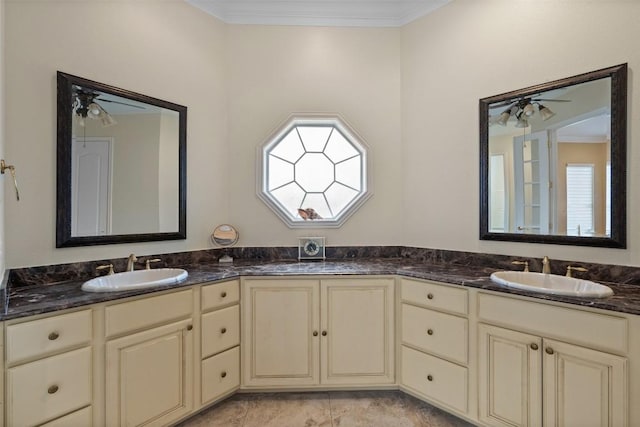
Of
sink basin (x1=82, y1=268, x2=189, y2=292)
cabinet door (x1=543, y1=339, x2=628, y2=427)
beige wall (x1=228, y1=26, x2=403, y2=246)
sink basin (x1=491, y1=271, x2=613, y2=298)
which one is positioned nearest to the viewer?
cabinet door (x1=543, y1=339, x2=628, y2=427)

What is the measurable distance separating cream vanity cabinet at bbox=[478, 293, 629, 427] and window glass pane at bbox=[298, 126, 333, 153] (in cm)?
172

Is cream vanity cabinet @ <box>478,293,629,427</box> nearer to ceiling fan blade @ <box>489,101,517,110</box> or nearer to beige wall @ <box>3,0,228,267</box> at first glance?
ceiling fan blade @ <box>489,101,517,110</box>

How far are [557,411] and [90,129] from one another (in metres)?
2.97

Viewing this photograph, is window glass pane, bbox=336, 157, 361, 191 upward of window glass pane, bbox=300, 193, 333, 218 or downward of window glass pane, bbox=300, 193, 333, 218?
upward

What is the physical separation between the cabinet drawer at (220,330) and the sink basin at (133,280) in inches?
12.7

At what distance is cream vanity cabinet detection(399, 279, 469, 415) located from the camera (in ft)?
6.25

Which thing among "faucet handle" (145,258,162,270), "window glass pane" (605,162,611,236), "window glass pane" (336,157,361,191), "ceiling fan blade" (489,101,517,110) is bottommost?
"faucet handle" (145,258,162,270)

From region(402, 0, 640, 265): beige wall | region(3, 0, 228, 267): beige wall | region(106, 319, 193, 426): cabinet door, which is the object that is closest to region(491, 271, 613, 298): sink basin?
region(402, 0, 640, 265): beige wall

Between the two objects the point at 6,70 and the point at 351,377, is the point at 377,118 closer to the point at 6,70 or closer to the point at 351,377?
the point at 351,377

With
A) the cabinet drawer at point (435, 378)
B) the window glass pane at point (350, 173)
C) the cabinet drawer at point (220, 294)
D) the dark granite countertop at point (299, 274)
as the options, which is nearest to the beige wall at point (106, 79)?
the dark granite countertop at point (299, 274)

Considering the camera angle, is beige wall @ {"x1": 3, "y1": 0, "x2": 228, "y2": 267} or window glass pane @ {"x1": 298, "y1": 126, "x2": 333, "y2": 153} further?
window glass pane @ {"x1": 298, "y1": 126, "x2": 333, "y2": 153}

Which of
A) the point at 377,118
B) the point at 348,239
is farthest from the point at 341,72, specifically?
the point at 348,239

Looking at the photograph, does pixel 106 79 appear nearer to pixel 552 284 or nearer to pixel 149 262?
pixel 149 262

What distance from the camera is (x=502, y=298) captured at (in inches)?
68.4
